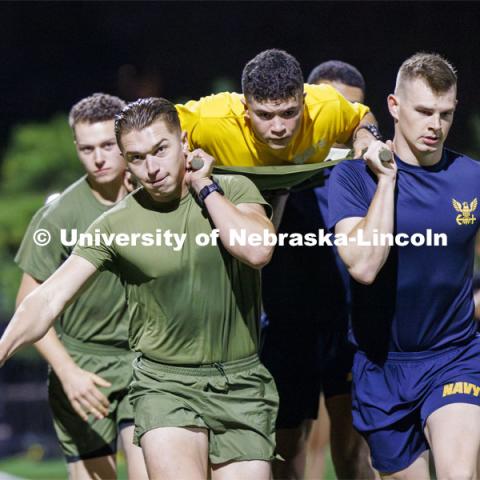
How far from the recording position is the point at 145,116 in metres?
4.56

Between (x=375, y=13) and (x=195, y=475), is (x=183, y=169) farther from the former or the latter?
(x=375, y=13)

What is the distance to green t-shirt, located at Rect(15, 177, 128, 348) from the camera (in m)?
5.75

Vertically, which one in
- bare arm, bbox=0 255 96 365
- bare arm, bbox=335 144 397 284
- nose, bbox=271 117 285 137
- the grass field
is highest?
nose, bbox=271 117 285 137

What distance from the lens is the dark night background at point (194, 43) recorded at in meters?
10.3

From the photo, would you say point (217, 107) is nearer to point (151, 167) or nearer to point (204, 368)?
point (151, 167)

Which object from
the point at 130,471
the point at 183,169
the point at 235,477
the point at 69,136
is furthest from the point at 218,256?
the point at 69,136

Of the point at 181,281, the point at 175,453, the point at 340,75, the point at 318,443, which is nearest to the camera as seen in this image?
the point at 175,453

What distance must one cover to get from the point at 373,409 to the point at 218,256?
89 cm

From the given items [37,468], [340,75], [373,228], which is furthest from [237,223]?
[37,468]

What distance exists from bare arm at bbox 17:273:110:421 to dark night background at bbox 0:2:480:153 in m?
5.01

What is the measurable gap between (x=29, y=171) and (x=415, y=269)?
714 cm

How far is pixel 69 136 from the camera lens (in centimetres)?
1128

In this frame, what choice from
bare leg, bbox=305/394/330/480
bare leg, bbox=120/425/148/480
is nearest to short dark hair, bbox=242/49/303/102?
bare leg, bbox=120/425/148/480

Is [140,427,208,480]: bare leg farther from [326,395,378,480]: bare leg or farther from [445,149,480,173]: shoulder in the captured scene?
[326,395,378,480]: bare leg
